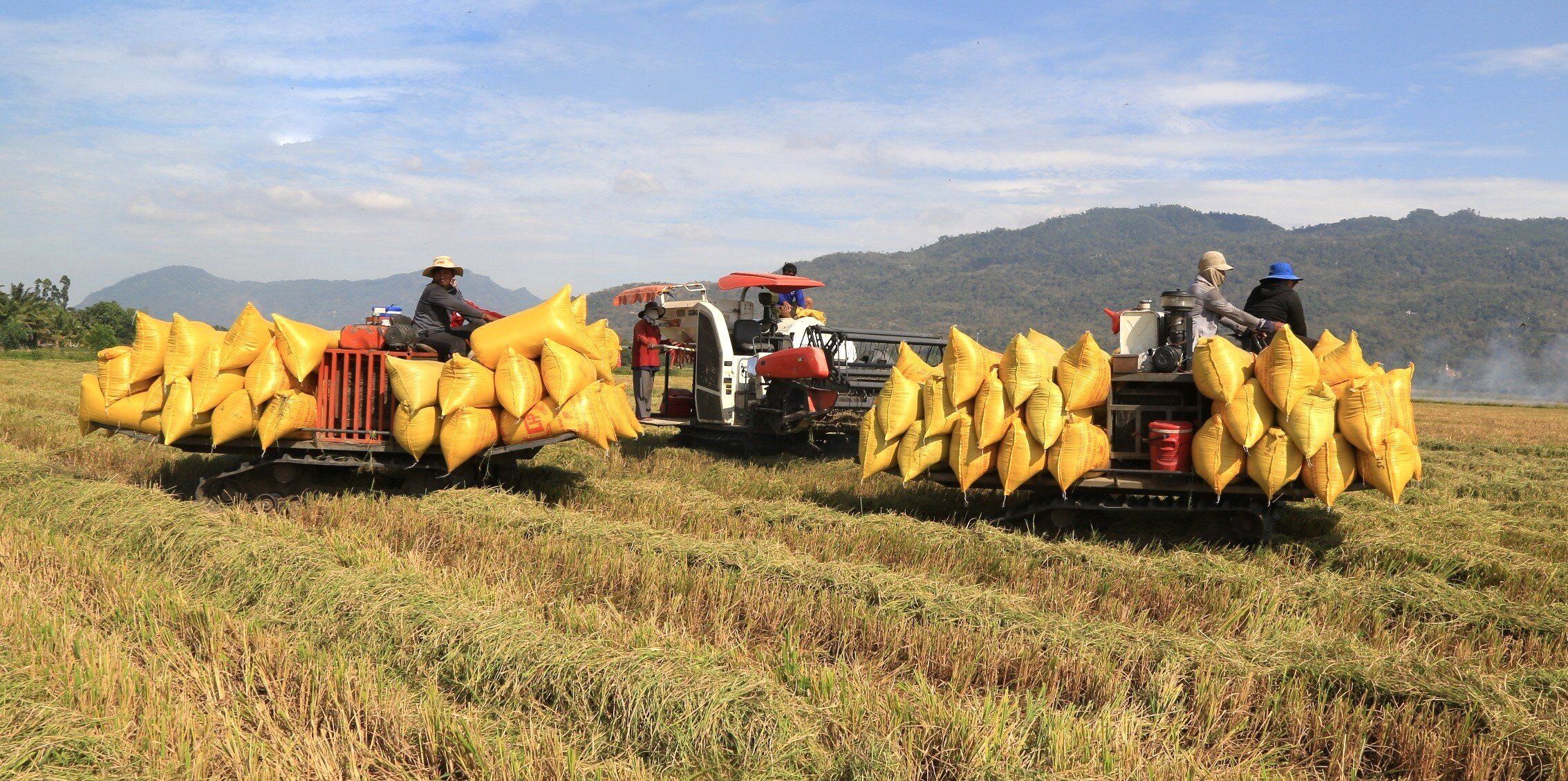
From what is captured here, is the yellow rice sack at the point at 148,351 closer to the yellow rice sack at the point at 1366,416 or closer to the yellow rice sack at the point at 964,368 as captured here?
the yellow rice sack at the point at 964,368

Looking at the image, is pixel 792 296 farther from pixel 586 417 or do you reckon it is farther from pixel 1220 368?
pixel 1220 368

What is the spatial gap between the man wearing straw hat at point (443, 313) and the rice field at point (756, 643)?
4.37 ft

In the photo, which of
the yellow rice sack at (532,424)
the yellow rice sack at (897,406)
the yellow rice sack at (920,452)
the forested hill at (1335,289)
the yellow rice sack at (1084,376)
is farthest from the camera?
the forested hill at (1335,289)

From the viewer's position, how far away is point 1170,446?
647 cm

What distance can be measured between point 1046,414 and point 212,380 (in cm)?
601

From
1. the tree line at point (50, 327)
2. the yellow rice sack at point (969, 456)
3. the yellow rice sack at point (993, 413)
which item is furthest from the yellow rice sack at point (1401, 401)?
the tree line at point (50, 327)

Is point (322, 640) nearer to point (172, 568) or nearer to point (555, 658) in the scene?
point (555, 658)

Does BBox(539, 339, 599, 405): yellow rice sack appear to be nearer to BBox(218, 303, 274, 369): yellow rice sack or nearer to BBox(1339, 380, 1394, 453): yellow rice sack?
BBox(218, 303, 274, 369): yellow rice sack

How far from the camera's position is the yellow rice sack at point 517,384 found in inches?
290

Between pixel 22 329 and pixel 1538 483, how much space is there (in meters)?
61.6

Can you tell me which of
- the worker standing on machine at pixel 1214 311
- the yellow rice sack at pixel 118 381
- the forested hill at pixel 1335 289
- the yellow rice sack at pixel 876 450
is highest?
the forested hill at pixel 1335 289

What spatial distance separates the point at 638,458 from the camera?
10664 mm

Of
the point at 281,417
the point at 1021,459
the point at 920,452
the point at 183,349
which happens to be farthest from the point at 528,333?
the point at 1021,459

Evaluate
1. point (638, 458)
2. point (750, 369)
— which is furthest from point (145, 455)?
point (750, 369)
